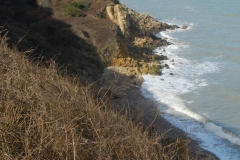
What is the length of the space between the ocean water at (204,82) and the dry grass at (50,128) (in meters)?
11.0

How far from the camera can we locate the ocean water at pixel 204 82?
17078mm

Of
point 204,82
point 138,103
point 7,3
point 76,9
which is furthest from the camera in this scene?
point 7,3

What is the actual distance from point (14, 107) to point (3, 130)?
709 millimetres

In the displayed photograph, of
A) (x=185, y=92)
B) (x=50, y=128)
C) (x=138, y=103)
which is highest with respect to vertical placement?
(x=50, y=128)

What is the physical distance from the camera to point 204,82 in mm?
24234

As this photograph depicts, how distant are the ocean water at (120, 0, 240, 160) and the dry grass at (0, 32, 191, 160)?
11039 mm

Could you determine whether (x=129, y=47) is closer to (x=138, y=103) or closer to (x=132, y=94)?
(x=132, y=94)

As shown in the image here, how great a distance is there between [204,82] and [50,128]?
2117cm

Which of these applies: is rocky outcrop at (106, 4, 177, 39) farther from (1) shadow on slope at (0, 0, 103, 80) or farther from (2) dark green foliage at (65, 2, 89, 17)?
(1) shadow on slope at (0, 0, 103, 80)

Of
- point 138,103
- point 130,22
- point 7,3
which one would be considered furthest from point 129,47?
point 7,3

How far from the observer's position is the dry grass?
12.5 ft

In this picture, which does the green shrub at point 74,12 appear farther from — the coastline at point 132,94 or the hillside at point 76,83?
the coastline at point 132,94

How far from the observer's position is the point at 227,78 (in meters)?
24.9

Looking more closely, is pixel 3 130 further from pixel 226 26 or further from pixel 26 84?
pixel 226 26
